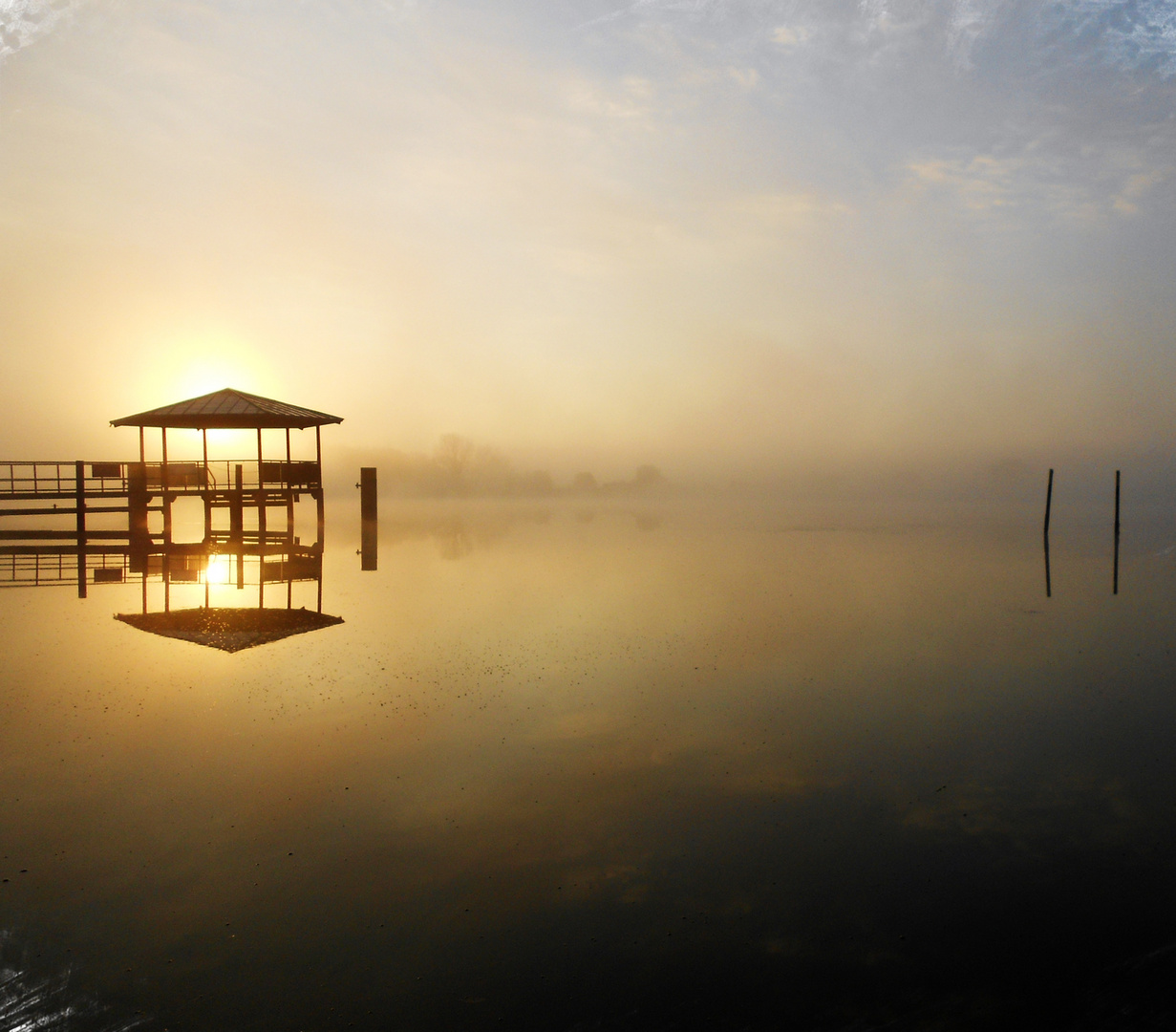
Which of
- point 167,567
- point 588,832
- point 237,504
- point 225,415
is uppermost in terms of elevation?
point 225,415

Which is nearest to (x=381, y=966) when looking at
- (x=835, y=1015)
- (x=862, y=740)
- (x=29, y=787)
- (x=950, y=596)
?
(x=835, y=1015)

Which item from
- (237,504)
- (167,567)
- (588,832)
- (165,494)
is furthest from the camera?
(237,504)

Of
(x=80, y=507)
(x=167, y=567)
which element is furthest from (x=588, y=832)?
(x=80, y=507)

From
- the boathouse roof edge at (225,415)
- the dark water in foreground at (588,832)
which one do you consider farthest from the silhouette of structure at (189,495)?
the dark water in foreground at (588,832)

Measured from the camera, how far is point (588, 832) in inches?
259

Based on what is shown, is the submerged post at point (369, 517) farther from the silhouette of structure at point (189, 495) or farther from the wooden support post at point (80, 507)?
the wooden support post at point (80, 507)

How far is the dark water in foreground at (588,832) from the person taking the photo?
4.62m

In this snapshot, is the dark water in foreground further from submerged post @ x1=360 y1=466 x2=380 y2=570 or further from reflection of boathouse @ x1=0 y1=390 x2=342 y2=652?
submerged post @ x1=360 y1=466 x2=380 y2=570

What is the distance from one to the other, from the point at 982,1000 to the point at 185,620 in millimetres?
15734

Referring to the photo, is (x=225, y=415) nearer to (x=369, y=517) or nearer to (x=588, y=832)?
(x=369, y=517)

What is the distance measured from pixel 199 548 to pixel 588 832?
30.1 metres

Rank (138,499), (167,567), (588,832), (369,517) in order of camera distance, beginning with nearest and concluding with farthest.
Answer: (588,832) < (167,567) < (138,499) < (369,517)

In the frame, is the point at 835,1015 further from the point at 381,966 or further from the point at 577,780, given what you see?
the point at 577,780

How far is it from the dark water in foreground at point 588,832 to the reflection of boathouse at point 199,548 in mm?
2523
